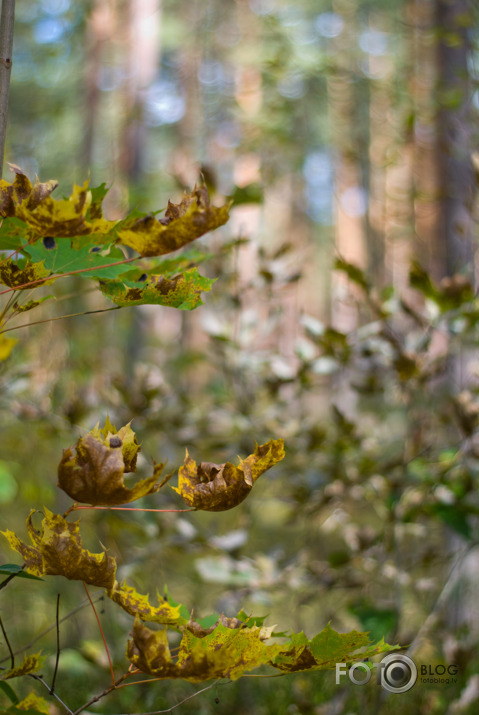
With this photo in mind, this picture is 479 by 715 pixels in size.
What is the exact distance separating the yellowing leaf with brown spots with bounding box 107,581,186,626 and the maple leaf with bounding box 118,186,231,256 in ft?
1.49

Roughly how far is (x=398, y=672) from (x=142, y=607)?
62.4 inches

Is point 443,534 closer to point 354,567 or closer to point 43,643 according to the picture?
point 354,567

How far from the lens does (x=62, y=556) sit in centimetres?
69

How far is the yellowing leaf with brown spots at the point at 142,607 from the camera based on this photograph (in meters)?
0.72

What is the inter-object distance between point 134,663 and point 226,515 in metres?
5.08

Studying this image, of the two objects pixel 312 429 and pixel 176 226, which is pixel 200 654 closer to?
pixel 176 226

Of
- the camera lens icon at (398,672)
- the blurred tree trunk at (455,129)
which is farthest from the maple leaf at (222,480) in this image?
the blurred tree trunk at (455,129)

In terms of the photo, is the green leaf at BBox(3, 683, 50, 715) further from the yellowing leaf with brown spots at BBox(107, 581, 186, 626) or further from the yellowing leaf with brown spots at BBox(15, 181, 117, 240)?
the yellowing leaf with brown spots at BBox(15, 181, 117, 240)

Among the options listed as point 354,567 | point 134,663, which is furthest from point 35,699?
point 354,567

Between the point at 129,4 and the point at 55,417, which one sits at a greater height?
the point at 129,4

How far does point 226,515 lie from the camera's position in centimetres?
562

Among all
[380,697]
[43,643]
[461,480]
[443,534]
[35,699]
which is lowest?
[43,643]

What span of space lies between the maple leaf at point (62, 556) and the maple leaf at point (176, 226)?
0.37 meters

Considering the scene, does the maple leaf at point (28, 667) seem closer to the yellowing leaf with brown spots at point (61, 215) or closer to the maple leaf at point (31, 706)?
the maple leaf at point (31, 706)
